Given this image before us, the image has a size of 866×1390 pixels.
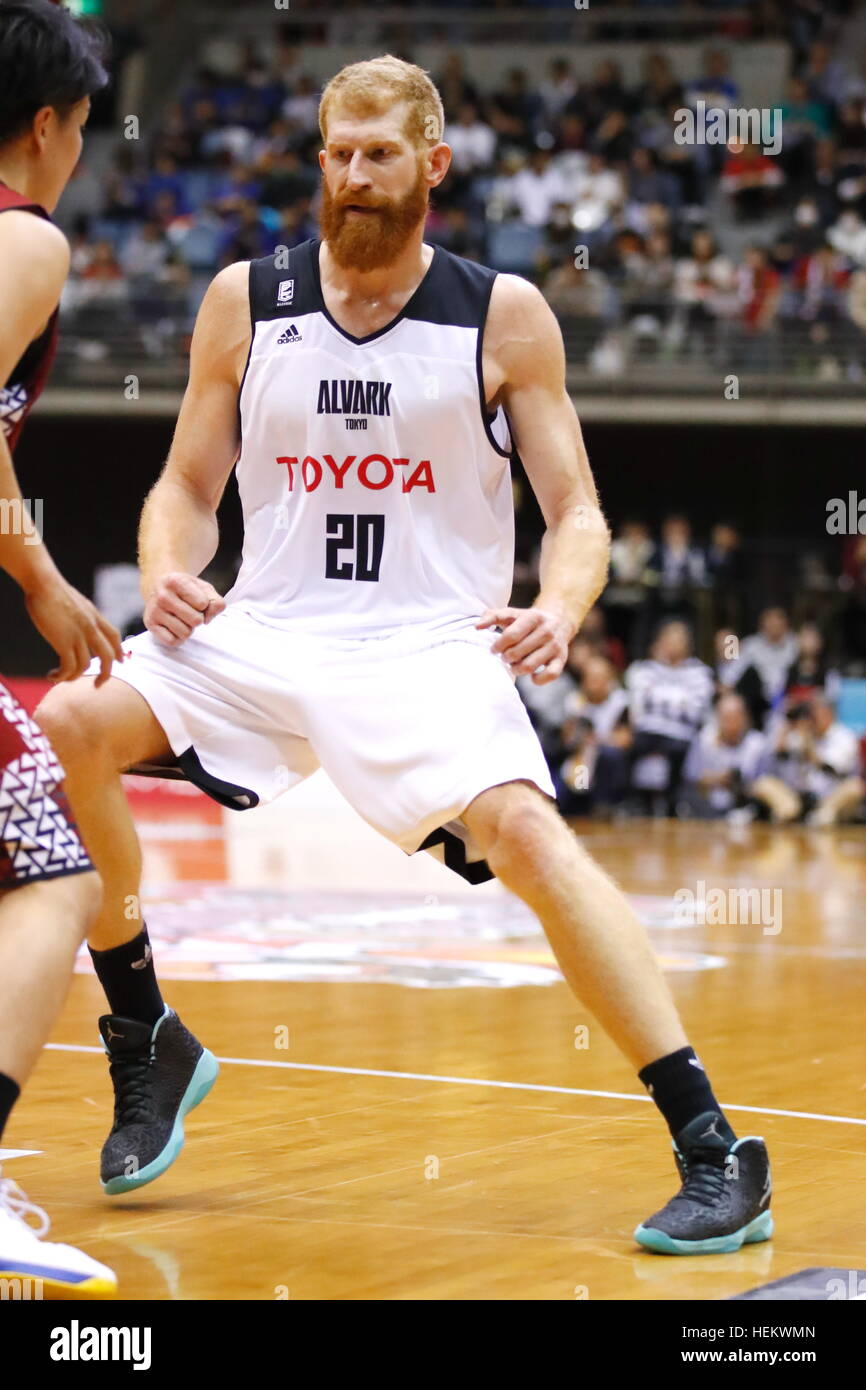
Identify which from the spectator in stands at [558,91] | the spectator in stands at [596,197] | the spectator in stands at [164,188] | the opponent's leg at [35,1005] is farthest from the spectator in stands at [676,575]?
the opponent's leg at [35,1005]

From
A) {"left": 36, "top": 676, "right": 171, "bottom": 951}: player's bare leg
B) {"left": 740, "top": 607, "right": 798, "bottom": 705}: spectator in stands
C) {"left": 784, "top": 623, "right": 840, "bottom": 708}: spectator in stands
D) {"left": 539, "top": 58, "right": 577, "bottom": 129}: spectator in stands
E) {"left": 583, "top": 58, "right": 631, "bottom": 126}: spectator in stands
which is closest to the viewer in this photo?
{"left": 36, "top": 676, "right": 171, "bottom": 951}: player's bare leg

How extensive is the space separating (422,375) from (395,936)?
441 centimetres

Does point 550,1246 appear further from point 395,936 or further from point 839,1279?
point 395,936

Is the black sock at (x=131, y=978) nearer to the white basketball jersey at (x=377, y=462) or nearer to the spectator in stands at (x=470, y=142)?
the white basketball jersey at (x=377, y=462)

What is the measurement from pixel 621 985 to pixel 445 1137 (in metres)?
1.04

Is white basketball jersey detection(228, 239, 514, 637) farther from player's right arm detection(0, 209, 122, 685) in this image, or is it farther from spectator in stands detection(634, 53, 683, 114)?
spectator in stands detection(634, 53, 683, 114)

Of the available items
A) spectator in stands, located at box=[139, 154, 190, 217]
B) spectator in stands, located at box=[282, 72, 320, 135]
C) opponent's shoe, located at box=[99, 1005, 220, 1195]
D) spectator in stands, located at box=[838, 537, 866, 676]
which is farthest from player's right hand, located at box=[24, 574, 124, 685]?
spectator in stands, located at box=[282, 72, 320, 135]

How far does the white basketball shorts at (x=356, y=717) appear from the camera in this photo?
3.84 metres

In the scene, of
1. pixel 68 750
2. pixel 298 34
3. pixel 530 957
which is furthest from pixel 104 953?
pixel 298 34

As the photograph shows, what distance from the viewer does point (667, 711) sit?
16.1 m

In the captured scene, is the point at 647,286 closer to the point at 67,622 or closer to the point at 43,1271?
the point at 67,622

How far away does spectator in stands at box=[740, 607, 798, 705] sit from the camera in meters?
16.8

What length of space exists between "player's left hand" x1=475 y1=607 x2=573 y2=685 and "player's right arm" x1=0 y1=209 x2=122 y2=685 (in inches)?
34.3

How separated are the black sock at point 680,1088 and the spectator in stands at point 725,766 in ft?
40.1
